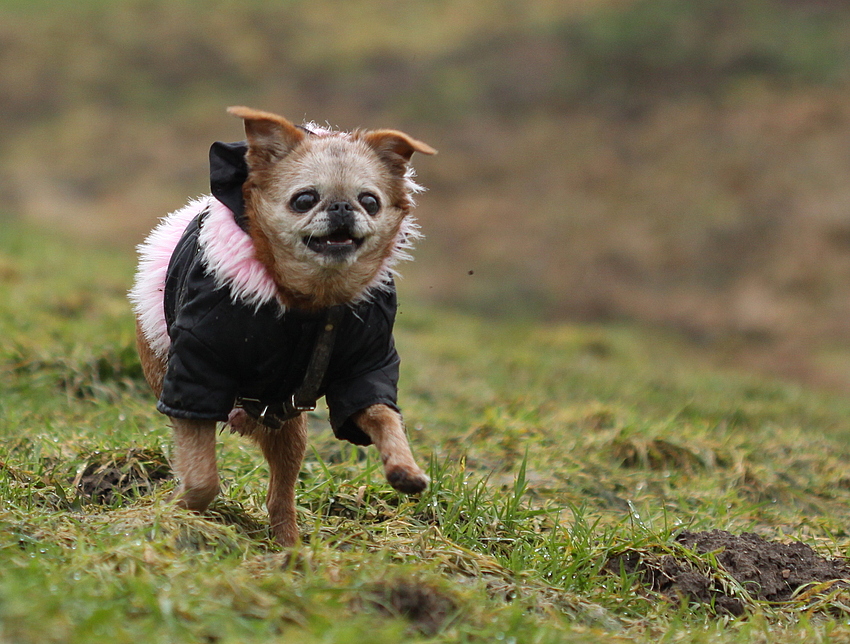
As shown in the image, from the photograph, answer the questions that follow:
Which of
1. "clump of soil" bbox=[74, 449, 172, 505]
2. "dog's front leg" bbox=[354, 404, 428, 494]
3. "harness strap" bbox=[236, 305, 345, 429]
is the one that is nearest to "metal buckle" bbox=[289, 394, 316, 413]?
"harness strap" bbox=[236, 305, 345, 429]

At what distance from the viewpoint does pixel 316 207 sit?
3.40 m

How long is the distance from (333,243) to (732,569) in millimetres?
1924

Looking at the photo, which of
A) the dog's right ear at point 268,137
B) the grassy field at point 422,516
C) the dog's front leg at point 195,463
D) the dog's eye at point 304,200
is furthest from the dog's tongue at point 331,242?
the grassy field at point 422,516

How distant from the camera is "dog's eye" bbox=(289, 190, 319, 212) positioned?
3.41 m

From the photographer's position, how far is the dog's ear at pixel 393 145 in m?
3.55

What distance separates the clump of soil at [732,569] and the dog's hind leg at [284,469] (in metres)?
1.21

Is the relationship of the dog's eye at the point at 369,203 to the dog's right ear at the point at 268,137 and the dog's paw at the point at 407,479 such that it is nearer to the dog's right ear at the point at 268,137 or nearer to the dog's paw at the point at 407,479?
the dog's right ear at the point at 268,137

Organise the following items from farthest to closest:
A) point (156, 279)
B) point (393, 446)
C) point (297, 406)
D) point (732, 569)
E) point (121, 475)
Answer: point (121, 475), point (156, 279), point (732, 569), point (297, 406), point (393, 446)

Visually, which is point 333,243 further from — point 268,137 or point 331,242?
point 268,137

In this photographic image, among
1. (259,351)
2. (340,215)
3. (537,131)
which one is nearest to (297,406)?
(259,351)

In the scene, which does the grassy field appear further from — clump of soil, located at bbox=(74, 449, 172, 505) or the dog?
the dog

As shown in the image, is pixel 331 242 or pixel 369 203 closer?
pixel 331 242

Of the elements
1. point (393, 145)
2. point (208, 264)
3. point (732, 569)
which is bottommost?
point (732, 569)

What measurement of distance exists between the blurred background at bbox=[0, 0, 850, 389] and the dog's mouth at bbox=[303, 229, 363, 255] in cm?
855
